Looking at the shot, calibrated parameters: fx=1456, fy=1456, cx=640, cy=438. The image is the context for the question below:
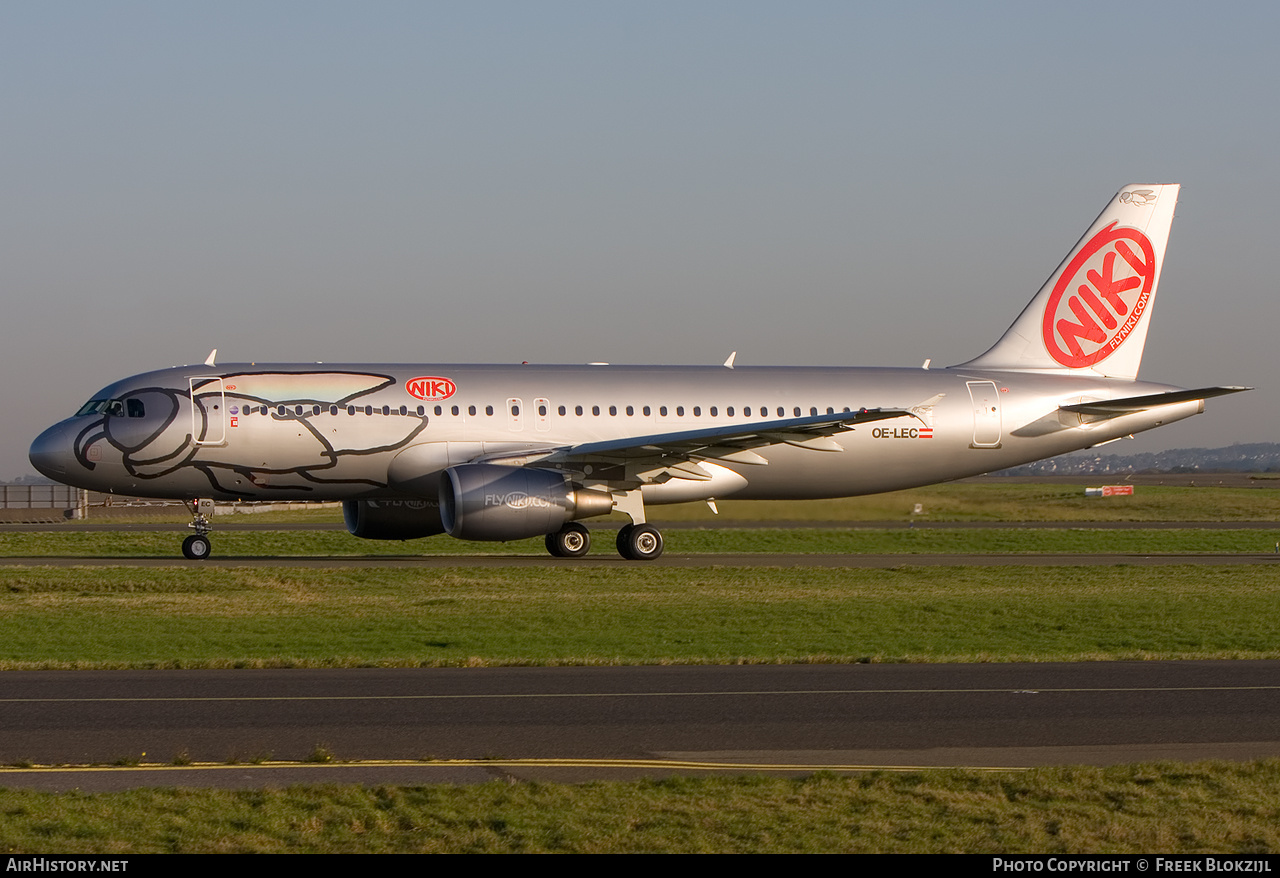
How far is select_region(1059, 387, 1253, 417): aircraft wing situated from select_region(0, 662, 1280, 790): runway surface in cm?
1907

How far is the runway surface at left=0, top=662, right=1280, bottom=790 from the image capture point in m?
10.2

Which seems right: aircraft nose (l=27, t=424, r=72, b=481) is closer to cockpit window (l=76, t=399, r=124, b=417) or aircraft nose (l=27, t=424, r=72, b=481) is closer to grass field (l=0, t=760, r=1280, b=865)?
cockpit window (l=76, t=399, r=124, b=417)

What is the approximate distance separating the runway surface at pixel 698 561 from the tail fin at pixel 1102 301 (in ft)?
16.8

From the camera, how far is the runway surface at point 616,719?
33.4ft

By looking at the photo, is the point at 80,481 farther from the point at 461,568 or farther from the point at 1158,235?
the point at 1158,235

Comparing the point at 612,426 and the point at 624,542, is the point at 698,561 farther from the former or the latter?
the point at 612,426

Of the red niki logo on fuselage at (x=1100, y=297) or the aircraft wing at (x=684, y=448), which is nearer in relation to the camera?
the aircraft wing at (x=684, y=448)

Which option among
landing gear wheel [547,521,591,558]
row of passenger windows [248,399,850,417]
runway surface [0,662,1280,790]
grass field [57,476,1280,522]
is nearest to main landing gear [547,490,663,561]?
landing gear wheel [547,521,591,558]

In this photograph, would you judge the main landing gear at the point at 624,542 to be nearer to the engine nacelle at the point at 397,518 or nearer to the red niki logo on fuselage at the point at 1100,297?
the engine nacelle at the point at 397,518

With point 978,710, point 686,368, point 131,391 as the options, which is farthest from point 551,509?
point 978,710

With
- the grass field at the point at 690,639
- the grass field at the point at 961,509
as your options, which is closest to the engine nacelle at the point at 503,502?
the grass field at the point at 690,639

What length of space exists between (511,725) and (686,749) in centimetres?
173

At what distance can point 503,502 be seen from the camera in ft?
95.1

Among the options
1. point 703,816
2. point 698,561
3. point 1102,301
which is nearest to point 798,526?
point 1102,301
